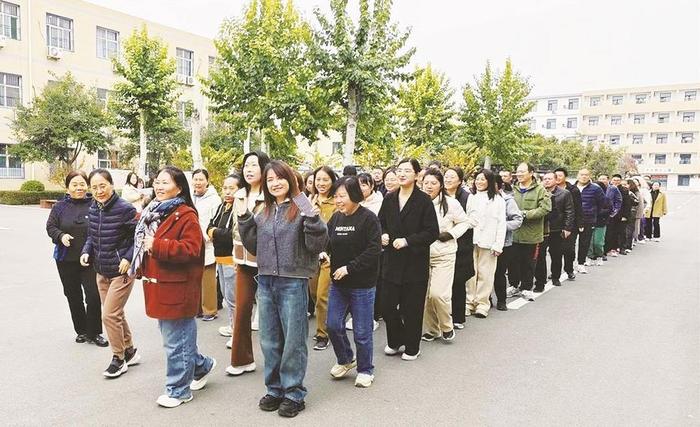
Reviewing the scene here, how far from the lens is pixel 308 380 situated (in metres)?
4.49

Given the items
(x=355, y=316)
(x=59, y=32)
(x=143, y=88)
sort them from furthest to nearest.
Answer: (x=59, y=32) → (x=143, y=88) → (x=355, y=316)

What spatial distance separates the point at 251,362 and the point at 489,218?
11.6 ft

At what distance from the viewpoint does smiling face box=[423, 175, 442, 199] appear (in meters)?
5.36

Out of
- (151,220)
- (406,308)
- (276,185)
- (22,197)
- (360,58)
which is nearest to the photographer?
(276,185)

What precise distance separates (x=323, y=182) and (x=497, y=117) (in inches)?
820

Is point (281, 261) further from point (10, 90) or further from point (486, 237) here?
point (10, 90)

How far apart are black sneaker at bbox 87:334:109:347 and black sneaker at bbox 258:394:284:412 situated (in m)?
2.23

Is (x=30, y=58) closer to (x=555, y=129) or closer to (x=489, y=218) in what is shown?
(x=489, y=218)

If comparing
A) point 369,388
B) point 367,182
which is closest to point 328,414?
point 369,388

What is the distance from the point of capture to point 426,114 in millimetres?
23625

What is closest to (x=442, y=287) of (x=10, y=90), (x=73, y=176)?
(x=73, y=176)

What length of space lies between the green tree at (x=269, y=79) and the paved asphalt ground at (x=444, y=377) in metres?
8.00

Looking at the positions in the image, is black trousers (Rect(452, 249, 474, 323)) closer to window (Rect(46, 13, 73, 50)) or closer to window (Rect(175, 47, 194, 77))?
window (Rect(46, 13, 73, 50))

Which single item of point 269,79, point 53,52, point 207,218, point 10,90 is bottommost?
point 207,218
